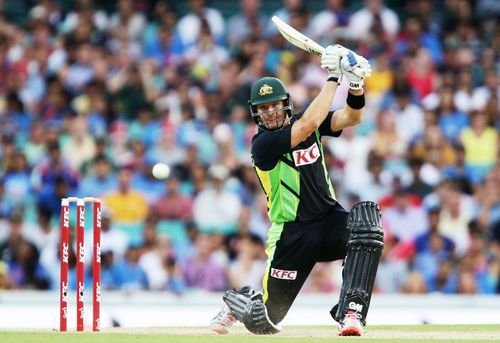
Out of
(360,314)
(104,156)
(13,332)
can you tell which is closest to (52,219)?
(104,156)

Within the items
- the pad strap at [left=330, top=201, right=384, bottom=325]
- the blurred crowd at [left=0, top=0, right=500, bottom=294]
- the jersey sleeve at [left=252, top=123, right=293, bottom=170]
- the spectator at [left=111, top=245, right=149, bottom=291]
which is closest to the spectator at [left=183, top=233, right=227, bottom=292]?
the blurred crowd at [left=0, top=0, right=500, bottom=294]

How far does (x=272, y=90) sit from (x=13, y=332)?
7.83ft

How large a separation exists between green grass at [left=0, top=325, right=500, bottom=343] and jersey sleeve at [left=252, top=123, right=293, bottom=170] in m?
1.17

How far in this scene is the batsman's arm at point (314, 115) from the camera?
25.6ft

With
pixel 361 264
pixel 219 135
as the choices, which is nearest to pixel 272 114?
pixel 361 264

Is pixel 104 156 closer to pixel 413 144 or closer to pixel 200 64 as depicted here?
pixel 200 64

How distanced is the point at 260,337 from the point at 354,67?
1848mm

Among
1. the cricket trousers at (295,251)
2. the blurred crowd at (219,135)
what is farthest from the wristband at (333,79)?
the blurred crowd at (219,135)

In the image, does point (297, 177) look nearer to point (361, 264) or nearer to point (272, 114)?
point (272, 114)

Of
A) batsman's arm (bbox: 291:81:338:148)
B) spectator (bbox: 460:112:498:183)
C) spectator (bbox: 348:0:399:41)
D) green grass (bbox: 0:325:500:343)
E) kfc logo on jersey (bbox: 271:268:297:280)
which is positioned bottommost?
green grass (bbox: 0:325:500:343)

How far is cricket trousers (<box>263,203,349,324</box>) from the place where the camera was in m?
8.27

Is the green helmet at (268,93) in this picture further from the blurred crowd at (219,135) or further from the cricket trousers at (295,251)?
the blurred crowd at (219,135)

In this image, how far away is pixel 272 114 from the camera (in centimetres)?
823

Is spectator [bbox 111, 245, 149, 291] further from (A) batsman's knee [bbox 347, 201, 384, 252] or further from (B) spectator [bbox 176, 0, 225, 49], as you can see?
(A) batsman's knee [bbox 347, 201, 384, 252]
